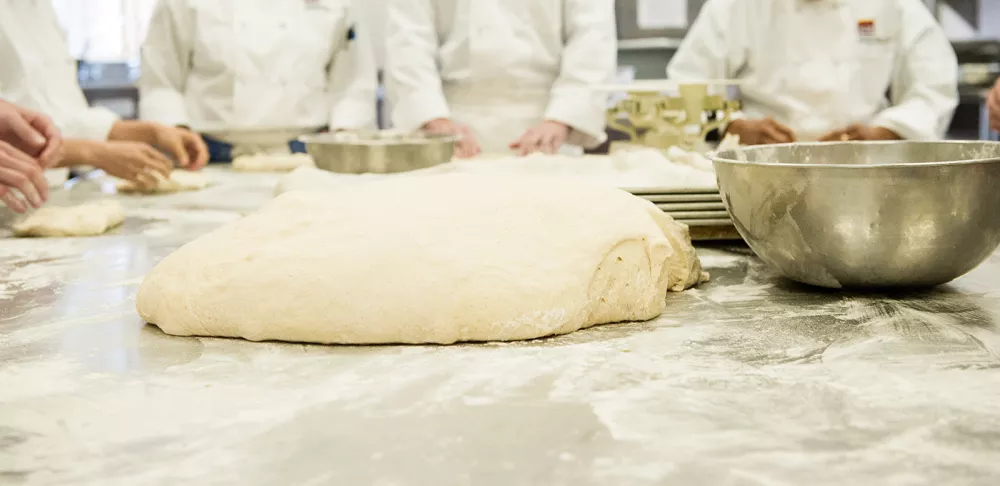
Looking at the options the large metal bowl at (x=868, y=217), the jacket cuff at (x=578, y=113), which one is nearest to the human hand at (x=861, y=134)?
the jacket cuff at (x=578, y=113)

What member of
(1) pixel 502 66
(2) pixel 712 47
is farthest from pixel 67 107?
(2) pixel 712 47

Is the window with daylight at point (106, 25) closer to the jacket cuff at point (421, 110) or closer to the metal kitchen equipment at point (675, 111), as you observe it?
the jacket cuff at point (421, 110)

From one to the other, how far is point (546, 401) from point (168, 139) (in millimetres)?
2158

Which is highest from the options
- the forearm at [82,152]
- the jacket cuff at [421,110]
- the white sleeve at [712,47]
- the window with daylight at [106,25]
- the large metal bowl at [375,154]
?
the window with daylight at [106,25]

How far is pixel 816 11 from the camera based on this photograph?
3.40 m

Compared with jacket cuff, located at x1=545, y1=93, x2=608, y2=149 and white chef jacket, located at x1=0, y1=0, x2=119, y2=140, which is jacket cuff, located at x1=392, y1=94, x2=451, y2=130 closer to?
jacket cuff, located at x1=545, y1=93, x2=608, y2=149

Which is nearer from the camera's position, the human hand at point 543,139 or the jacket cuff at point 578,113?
the human hand at point 543,139

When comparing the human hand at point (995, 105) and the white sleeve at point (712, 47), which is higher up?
the white sleeve at point (712, 47)

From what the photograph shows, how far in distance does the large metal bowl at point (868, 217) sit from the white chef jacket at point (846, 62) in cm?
239

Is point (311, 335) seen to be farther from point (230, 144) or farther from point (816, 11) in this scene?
point (816, 11)

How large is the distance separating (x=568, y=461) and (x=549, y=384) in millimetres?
169

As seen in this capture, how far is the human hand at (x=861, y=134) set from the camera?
9.53 ft

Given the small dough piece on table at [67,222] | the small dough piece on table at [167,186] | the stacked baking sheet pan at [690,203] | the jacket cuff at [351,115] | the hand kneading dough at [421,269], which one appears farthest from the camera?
the jacket cuff at [351,115]

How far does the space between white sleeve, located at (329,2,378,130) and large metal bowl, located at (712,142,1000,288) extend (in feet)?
8.48
